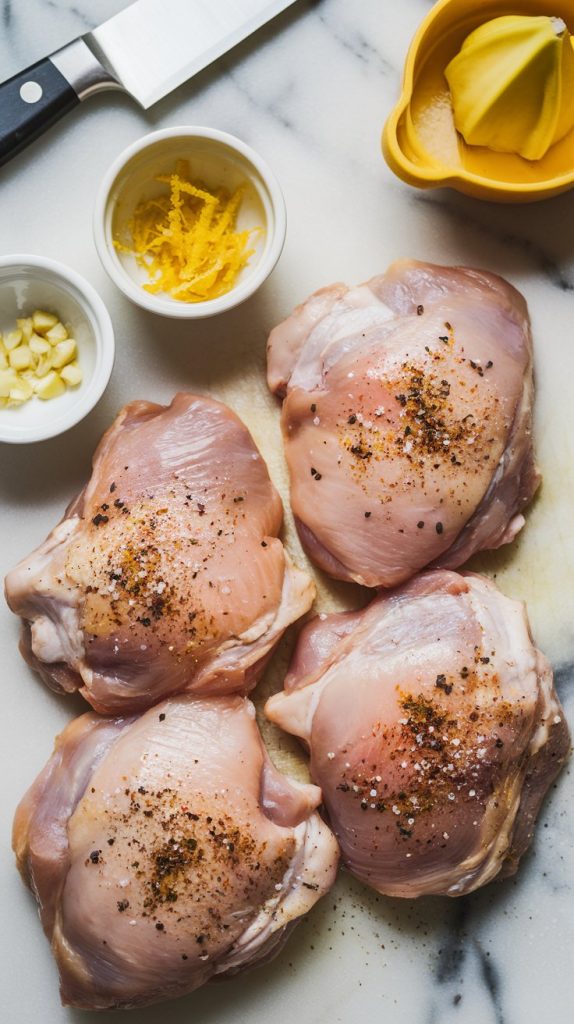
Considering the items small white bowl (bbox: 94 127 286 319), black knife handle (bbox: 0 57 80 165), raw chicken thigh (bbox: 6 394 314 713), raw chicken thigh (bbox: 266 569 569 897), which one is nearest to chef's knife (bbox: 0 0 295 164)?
black knife handle (bbox: 0 57 80 165)

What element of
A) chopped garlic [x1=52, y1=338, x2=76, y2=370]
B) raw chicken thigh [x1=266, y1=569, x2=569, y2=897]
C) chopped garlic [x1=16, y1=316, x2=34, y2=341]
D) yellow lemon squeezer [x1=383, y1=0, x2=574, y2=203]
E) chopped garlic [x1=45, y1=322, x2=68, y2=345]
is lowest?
raw chicken thigh [x1=266, y1=569, x2=569, y2=897]

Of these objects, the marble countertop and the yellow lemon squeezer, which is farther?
the marble countertop

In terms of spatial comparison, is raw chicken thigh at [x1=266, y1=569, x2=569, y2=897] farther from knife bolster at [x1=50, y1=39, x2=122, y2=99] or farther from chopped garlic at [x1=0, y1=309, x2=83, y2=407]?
knife bolster at [x1=50, y1=39, x2=122, y2=99]

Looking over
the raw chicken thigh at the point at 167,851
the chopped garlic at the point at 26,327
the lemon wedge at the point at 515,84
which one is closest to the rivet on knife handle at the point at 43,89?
the chopped garlic at the point at 26,327

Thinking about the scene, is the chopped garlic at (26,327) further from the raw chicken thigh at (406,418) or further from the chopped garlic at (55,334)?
the raw chicken thigh at (406,418)

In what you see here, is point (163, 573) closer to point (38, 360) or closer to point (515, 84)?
point (38, 360)

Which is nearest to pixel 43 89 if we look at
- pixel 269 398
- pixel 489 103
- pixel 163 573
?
pixel 269 398
